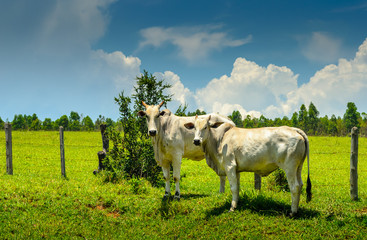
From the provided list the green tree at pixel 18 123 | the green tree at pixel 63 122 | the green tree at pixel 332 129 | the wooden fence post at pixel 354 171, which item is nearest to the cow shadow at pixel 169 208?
the wooden fence post at pixel 354 171

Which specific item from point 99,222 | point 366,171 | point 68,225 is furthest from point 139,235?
point 366,171

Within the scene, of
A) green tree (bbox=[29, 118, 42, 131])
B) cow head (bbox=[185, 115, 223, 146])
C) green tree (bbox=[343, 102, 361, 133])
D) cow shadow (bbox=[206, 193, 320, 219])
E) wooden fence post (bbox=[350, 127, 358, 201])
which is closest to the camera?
cow shadow (bbox=[206, 193, 320, 219])

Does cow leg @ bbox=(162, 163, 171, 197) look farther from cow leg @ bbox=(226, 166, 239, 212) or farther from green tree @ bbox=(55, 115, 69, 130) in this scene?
green tree @ bbox=(55, 115, 69, 130)

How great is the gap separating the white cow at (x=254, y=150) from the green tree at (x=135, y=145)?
4.35 m

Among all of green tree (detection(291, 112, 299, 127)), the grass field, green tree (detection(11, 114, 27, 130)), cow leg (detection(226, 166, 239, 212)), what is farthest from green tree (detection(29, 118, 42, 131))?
cow leg (detection(226, 166, 239, 212))

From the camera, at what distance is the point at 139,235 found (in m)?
7.73

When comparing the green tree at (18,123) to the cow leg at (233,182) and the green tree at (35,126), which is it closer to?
the green tree at (35,126)

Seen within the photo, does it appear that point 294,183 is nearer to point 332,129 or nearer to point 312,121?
point 312,121

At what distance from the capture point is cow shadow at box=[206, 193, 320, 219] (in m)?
8.01

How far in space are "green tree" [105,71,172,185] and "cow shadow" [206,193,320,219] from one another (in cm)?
468

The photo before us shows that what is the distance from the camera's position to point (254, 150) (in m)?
7.79

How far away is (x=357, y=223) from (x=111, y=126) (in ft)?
32.6

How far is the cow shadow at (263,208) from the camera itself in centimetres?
801

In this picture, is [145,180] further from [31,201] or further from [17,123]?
[17,123]
